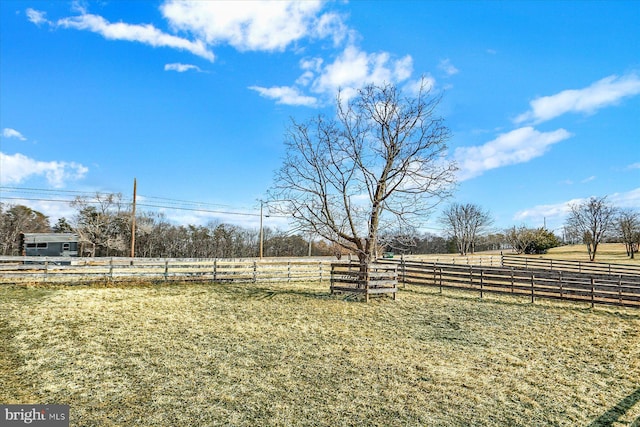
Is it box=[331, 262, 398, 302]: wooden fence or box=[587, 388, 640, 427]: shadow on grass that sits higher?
box=[331, 262, 398, 302]: wooden fence

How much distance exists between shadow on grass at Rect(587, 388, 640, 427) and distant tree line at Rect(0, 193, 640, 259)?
78.6 ft

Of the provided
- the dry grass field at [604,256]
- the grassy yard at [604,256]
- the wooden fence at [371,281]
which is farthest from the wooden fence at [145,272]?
the grassy yard at [604,256]

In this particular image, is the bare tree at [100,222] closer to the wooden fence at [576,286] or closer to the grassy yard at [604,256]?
the wooden fence at [576,286]

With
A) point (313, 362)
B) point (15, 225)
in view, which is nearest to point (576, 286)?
point (313, 362)

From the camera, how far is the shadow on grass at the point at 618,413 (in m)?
5.05

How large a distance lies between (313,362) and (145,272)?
11582 millimetres

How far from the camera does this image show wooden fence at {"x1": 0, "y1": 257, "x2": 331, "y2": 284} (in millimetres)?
14484

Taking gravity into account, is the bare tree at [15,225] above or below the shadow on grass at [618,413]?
above

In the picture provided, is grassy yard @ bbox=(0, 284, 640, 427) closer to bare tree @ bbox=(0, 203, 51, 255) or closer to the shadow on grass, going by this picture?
the shadow on grass

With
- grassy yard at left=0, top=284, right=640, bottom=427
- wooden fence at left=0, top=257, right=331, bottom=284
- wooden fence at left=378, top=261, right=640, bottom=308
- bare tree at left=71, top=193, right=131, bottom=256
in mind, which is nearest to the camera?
grassy yard at left=0, top=284, right=640, bottom=427

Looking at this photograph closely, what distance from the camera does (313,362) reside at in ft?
23.6

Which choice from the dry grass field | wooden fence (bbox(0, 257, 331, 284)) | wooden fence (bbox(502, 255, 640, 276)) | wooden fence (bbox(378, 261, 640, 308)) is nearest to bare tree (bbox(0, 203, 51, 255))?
wooden fence (bbox(0, 257, 331, 284))

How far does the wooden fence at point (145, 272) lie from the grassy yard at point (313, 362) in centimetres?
188

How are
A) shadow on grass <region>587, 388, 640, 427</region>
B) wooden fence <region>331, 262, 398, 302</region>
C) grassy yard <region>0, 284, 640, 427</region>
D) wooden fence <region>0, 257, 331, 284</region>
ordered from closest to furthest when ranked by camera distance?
shadow on grass <region>587, 388, 640, 427</region>
grassy yard <region>0, 284, 640, 427</region>
wooden fence <region>331, 262, 398, 302</region>
wooden fence <region>0, 257, 331, 284</region>
